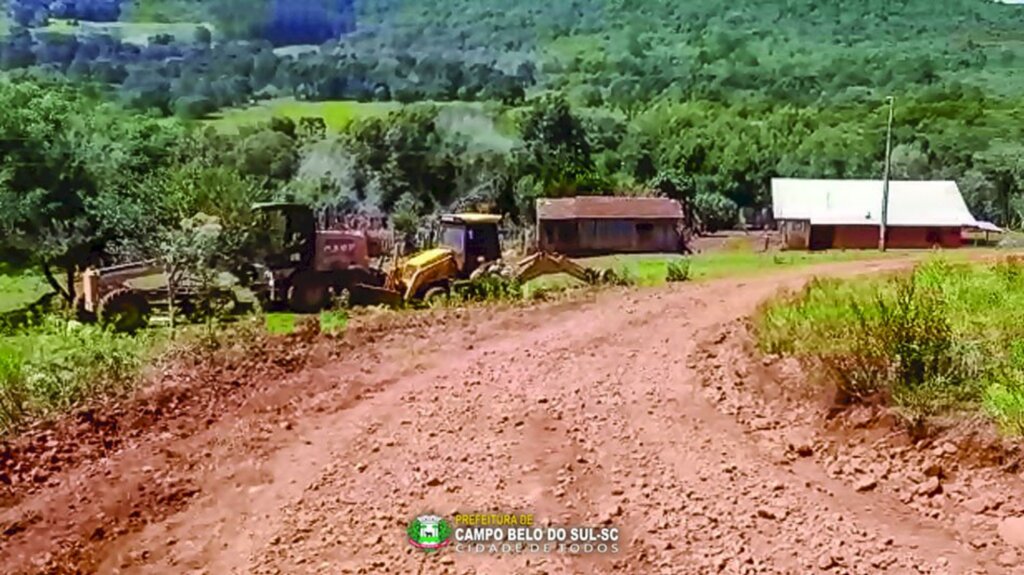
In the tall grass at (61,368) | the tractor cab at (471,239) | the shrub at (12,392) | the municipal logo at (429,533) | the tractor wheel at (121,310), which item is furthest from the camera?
the tractor cab at (471,239)

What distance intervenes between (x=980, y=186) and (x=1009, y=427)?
4.07 metres

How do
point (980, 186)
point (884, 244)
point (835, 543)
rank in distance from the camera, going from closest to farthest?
1. point (835, 543)
2. point (884, 244)
3. point (980, 186)

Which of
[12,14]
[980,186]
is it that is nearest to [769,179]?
[980,186]

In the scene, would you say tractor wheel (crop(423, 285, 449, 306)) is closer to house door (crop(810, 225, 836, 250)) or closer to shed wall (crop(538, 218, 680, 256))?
shed wall (crop(538, 218, 680, 256))

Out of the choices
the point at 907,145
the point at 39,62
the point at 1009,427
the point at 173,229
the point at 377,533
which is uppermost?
the point at 39,62

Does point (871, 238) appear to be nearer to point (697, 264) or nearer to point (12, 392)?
point (697, 264)

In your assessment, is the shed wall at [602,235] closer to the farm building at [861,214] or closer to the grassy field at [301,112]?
the farm building at [861,214]

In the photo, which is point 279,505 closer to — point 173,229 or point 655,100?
point 173,229

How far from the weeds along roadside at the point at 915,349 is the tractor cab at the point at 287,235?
270cm

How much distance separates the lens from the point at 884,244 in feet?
21.0

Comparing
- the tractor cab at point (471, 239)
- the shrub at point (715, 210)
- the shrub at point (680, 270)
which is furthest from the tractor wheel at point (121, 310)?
the shrub at point (715, 210)

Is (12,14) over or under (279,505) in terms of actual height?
over

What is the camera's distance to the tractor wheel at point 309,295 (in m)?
6.06

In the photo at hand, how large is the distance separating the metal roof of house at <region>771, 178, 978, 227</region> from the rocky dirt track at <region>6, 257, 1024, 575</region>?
6.74 feet
